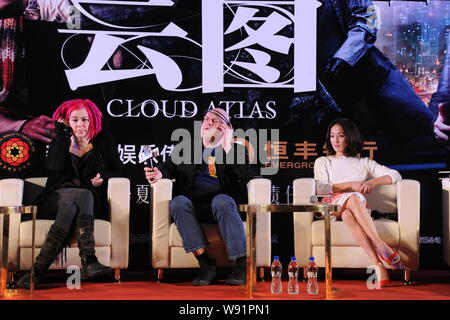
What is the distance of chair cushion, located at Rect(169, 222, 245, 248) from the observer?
15.1 ft

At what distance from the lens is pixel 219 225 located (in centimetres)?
450

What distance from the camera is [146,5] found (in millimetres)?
5543

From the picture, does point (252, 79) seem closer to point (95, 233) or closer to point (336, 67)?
point (336, 67)

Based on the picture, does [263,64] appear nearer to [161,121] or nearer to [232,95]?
[232,95]

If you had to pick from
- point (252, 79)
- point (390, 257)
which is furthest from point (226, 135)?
point (390, 257)

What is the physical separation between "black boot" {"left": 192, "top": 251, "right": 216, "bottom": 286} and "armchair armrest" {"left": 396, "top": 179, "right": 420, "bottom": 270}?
1.26 meters

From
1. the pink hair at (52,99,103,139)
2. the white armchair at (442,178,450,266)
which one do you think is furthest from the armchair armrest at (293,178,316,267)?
the pink hair at (52,99,103,139)

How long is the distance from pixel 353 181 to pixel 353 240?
60 cm

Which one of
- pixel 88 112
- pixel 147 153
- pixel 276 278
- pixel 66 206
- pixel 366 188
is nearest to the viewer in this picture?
pixel 276 278

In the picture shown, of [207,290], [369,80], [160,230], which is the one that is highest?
[369,80]

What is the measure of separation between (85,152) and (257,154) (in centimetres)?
136

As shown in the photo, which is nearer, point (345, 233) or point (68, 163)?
point (345, 233)

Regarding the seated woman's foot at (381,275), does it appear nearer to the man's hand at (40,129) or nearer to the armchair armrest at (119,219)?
the armchair armrest at (119,219)
